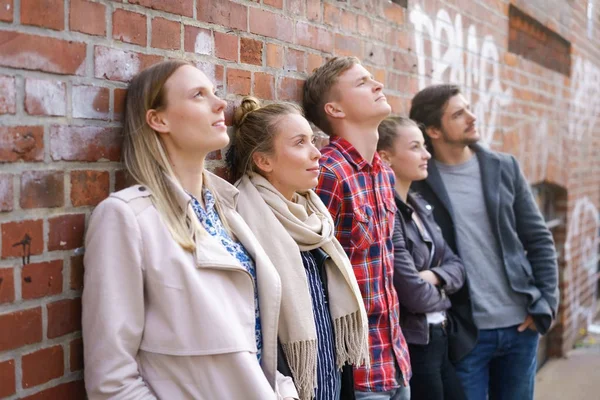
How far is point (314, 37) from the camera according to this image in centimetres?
304

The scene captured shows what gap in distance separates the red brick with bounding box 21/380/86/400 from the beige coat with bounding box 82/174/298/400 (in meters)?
0.14

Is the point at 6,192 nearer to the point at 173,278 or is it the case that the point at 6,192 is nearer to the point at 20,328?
the point at 20,328

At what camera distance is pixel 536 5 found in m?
5.89

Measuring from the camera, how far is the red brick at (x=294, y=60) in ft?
9.36

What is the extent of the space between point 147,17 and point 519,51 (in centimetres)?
442

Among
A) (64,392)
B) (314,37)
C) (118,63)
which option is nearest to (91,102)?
(118,63)

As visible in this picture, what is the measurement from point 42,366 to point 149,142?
684 millimetres

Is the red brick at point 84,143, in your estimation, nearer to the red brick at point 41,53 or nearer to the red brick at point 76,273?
the red brick at point 41,53

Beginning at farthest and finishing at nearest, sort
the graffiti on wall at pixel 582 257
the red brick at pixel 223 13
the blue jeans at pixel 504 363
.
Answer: the graffiti on wall at pixel 582 257 → the blue jeans at pixel 504 363 → the red brick at pixel 223 13

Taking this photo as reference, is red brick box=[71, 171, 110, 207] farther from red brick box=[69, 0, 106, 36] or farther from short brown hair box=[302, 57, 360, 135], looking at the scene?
short brown hair box=[302, 57, 360, 135]

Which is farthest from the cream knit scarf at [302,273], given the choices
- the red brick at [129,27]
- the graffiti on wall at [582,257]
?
the graffiti on wall at [582,257]

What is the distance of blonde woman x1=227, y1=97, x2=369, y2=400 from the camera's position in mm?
2260

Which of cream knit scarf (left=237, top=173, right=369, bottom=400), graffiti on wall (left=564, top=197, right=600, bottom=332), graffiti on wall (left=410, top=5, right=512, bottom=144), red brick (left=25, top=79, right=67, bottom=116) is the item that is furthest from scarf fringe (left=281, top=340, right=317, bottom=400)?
graffiti on wall (left=564, top=197, right=600, bottom=332)

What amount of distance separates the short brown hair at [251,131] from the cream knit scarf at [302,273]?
3.6 inches
